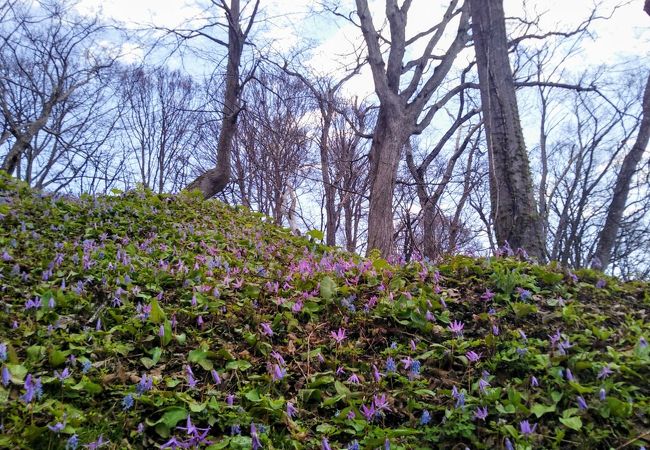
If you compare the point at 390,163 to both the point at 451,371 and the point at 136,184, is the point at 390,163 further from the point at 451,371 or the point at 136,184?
the point at 451,371

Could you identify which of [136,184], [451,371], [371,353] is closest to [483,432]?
[451,371]

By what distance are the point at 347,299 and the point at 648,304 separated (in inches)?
72.2

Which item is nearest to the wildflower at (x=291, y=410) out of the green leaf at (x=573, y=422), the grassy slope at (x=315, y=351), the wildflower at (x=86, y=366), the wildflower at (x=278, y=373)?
the grassy slope at (x=315, y=351)

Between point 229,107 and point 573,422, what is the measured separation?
777cm

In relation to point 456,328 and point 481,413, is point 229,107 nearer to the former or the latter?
point 456,328

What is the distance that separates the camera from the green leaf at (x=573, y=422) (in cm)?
165

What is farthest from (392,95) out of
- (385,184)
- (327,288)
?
(327,288)

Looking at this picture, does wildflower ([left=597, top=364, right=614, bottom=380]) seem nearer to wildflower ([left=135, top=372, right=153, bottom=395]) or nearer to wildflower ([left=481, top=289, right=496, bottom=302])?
wildflower ([left=481, top=289, right=496, bottom=302])

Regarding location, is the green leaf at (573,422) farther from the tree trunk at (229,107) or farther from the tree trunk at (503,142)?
the tree trunk at (229,107)

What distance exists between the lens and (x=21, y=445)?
168 centimetres

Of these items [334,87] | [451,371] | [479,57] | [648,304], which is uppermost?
[334,87]

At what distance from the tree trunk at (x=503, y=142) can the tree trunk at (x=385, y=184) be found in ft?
9.36

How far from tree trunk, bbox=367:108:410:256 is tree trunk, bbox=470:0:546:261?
2.85 metres

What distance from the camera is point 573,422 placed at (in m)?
1.67
